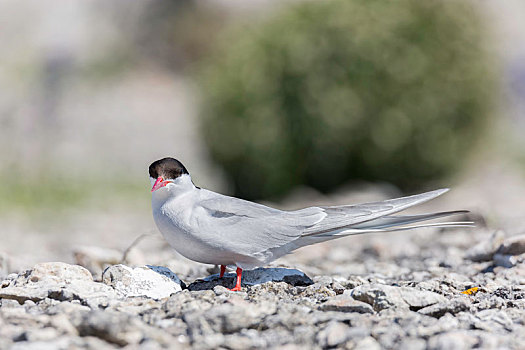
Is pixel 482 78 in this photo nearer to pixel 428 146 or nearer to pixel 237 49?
pixel 428 146

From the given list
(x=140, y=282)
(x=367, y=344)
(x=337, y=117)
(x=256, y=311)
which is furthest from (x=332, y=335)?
(x=337, y=117)

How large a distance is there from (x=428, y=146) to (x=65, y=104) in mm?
10834

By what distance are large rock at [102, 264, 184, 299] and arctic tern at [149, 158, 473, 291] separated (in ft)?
0.51

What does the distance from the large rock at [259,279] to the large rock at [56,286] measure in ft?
1.63

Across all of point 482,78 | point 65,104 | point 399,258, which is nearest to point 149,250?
point 399,258

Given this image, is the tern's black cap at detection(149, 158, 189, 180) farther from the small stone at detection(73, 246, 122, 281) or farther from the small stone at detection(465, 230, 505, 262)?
the small stone at detection(465, 230, 505, 262)

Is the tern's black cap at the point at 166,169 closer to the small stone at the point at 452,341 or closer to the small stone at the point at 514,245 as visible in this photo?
the small stone at the point at 452,341

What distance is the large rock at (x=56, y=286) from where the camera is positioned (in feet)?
8.93

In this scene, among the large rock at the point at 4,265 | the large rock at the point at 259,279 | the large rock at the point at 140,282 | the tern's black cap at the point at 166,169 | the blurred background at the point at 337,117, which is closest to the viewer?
the large rock at the point at 140,282

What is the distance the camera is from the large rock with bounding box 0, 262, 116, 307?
2721 mm

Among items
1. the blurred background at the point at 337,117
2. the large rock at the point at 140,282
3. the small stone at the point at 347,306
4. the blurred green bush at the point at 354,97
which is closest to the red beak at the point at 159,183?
the large rock at the point at 140,282

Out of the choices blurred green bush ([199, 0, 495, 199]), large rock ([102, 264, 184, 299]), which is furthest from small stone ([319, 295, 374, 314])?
blurred green bush ([199, 0, 495, 199])

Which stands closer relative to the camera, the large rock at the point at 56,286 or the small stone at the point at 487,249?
the large rock at the point at 56,286

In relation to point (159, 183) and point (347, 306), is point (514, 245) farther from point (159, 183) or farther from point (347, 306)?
point (159, 183)
